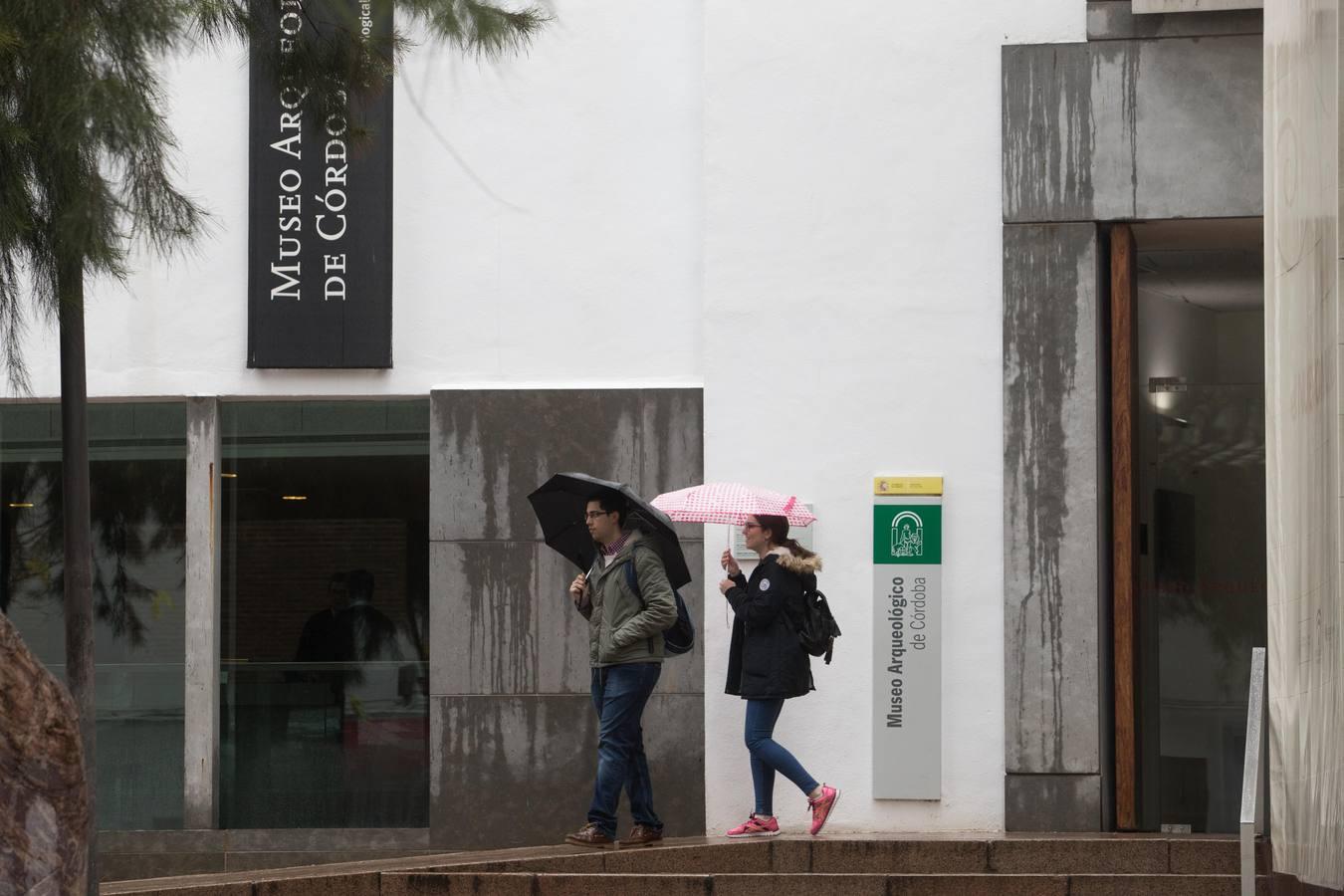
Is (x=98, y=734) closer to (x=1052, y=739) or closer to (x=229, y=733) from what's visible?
(x=229, y=733)

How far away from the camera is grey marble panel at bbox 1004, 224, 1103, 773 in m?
11.8

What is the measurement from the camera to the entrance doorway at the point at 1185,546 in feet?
39.3

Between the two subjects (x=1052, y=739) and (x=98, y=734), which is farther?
(x=98, y=734)

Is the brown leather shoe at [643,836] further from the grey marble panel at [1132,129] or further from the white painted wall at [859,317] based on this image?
the grey marble panel at [1132,129]

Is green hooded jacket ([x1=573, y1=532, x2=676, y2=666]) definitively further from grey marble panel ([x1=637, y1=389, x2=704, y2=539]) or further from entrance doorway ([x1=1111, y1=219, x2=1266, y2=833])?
entrance doorway ([x1=1111, y1=219, x2=1266, y2=833])

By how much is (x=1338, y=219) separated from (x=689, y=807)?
7.40m

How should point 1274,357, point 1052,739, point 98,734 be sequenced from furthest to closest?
point 98,734
point 1052,739
point 1274,357

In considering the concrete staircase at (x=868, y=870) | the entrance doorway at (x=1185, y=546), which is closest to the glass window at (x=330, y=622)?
the concrete staircase at (x=868, y=870)

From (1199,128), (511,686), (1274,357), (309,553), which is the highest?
(1199,128)

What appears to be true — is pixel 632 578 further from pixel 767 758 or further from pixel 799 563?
pixel 767 758

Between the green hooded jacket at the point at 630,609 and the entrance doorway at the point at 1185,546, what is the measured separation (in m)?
3.10

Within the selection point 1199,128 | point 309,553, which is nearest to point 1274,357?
point 1199,128

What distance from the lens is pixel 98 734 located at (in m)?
12.5

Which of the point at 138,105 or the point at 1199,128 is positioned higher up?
the point at 1199,128
